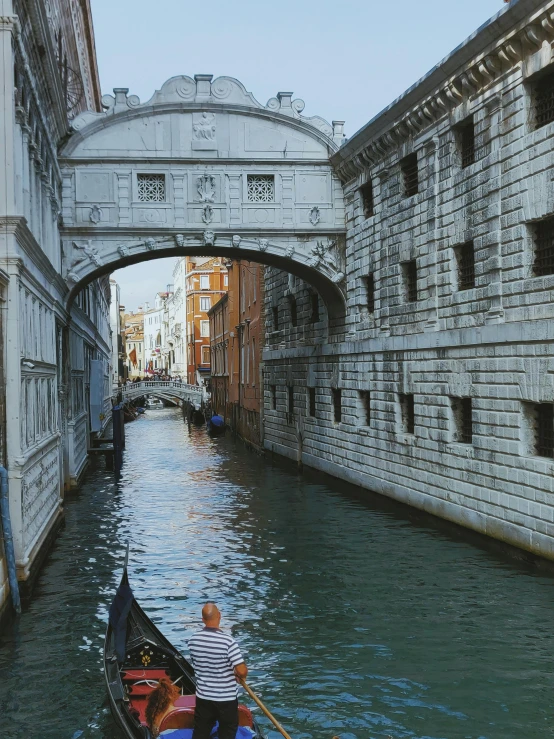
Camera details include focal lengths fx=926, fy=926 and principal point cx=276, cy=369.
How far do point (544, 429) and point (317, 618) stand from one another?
462 cm

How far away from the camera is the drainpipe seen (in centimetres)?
1050

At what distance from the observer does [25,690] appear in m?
8.57

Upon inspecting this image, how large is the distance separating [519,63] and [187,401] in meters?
52.0

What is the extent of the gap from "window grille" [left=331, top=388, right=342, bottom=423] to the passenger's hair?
16.5 metres

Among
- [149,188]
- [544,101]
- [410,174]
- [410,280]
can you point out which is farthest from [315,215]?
[544,101]

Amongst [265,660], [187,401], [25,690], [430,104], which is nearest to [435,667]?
[265,660]

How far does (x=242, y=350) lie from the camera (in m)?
39.5

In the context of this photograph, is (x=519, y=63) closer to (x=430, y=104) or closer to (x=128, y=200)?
(x=430, y=104)

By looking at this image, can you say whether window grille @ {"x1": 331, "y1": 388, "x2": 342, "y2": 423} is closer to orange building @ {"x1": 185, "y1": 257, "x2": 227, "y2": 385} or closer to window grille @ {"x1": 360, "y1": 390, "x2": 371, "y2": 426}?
window grille @ {"x1": 360, "y1": 390, "x2": 371, "y2": 426}

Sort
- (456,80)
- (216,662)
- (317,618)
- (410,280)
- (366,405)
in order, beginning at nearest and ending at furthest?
(216,662) → (317,618) → (456,80) → (410,280) → (366,405)

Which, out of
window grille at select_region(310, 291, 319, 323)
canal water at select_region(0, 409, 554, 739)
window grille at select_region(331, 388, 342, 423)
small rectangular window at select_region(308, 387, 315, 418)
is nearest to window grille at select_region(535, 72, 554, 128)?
canal water at select_region(0, 409, 554, 739)

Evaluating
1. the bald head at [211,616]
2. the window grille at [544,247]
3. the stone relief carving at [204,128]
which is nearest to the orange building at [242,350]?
the stone relief carving at [204,128]

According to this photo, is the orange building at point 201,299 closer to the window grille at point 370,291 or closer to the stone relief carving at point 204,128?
the stone relief carving at point 204,128

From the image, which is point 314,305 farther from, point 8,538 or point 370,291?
point 8,538
